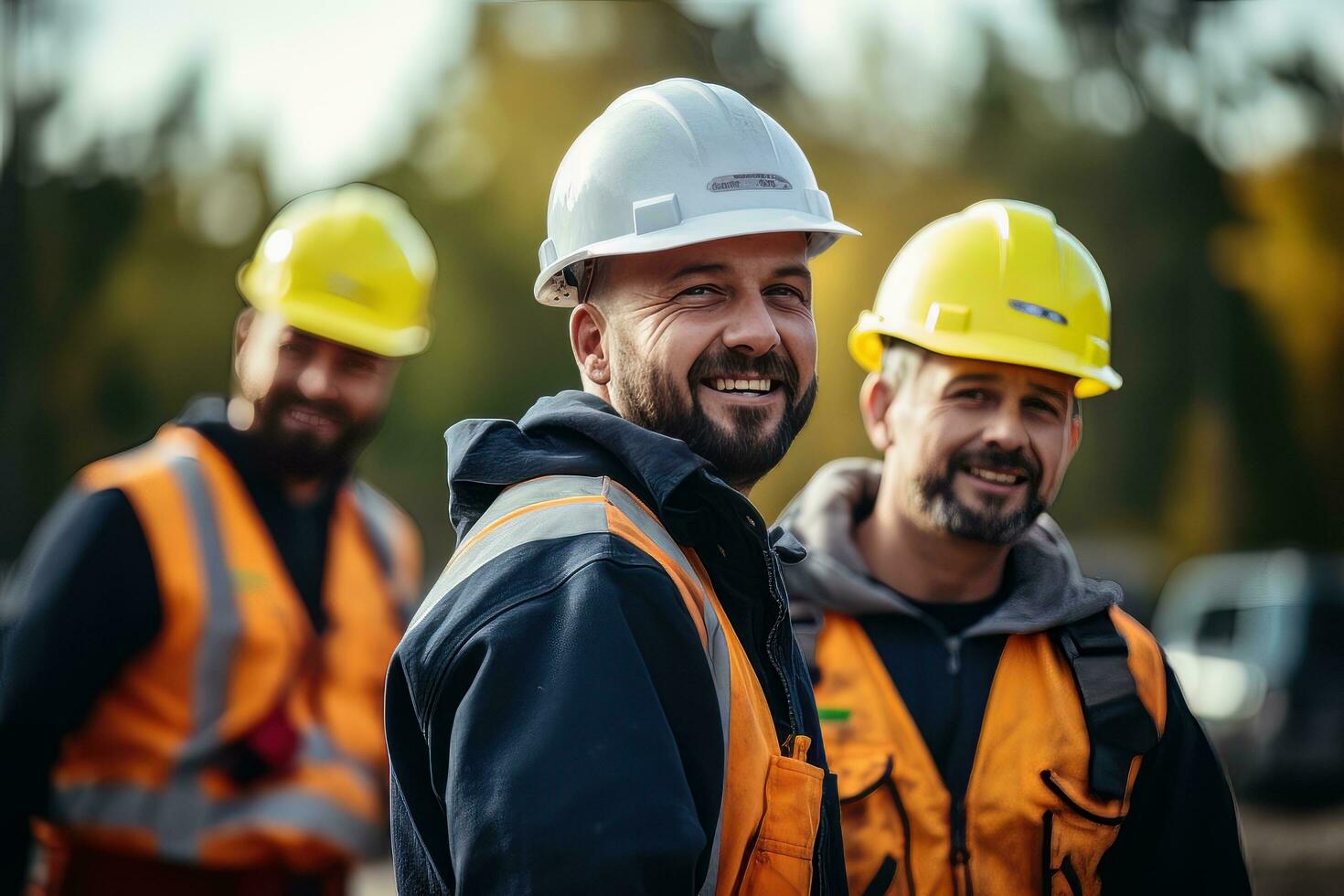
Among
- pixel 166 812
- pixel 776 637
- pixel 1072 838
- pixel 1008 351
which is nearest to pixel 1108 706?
pixel 1072 838

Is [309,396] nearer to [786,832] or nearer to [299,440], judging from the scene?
[299,440]

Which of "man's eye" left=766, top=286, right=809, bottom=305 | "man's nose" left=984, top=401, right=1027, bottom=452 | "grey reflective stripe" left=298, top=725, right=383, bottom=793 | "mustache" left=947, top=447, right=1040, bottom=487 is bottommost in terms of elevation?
"grey reflective stripe" left=298, top=725, right=383, bottom=793

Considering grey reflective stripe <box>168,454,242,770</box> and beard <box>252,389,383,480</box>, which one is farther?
beard <box>252,389,383,480</box>

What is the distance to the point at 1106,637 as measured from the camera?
3178mm

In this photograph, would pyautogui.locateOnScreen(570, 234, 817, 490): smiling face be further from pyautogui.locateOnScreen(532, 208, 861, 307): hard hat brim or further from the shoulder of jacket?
the shoulder of jacket

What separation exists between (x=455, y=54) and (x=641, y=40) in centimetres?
345

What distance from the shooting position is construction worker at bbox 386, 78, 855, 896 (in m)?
1.77

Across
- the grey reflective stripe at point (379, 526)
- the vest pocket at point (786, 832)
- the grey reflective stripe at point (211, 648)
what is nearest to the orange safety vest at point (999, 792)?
the vest pocket at point (786, 832)

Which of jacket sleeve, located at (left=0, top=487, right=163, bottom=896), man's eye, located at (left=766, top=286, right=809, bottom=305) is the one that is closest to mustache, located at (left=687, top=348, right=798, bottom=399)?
man's eye, located at (left=766, top=286, right=809, bottom=305)

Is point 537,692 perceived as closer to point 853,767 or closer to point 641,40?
point 853,767

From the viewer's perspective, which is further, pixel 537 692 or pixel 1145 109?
pixel 1145 109

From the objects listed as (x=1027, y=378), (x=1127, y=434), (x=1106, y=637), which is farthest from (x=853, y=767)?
(x=1127, y=434)

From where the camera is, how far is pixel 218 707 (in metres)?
3.79

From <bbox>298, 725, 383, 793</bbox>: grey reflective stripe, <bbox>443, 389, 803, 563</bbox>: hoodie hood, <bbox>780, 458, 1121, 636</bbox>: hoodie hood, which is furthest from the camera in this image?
<bbox>298, 725, 383, 793</bbox>: grey reflective stripe
